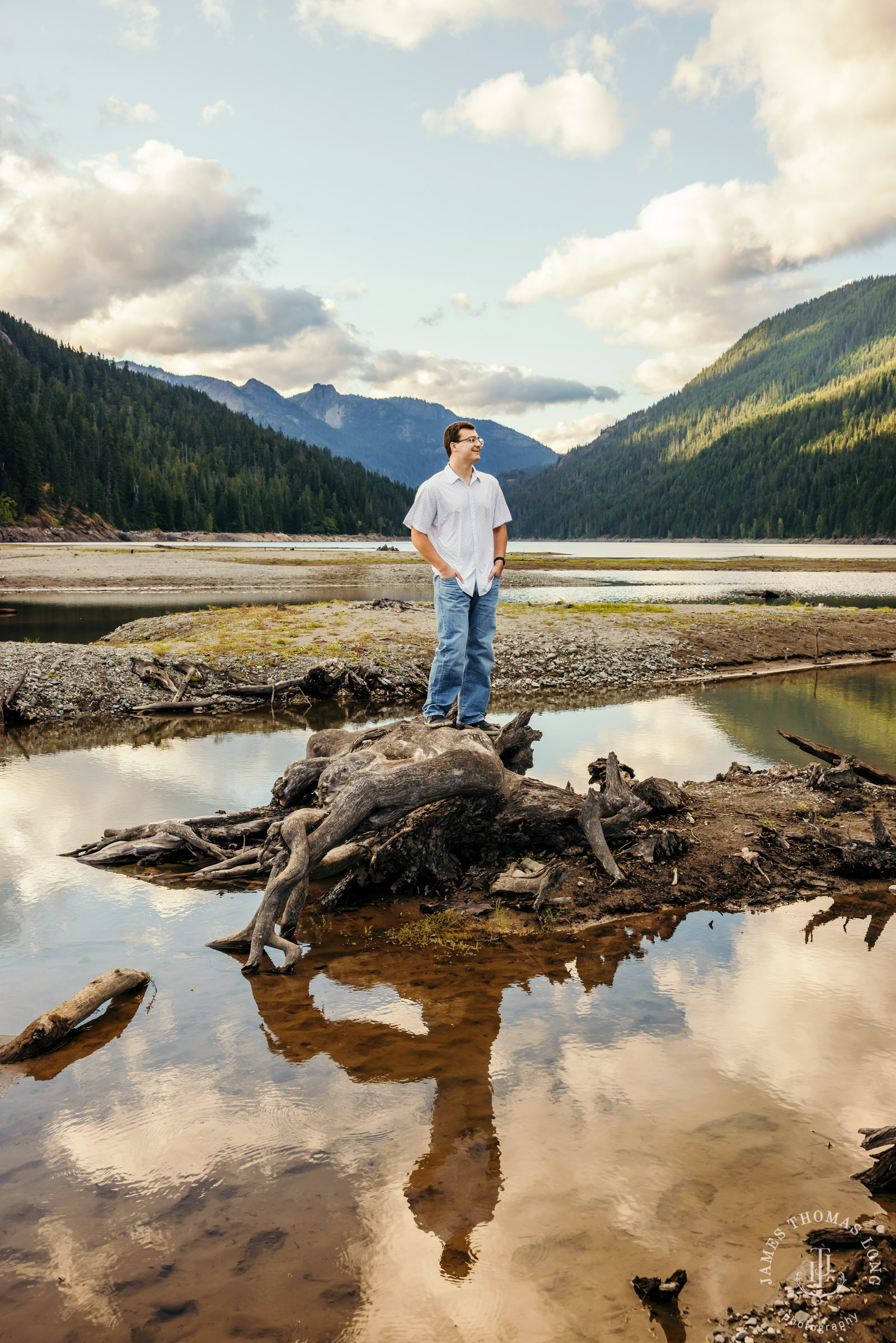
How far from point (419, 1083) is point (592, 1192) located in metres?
1.49

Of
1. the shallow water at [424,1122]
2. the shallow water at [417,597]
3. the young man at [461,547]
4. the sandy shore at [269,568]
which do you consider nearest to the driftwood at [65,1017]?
the shallow water at [424,1122]

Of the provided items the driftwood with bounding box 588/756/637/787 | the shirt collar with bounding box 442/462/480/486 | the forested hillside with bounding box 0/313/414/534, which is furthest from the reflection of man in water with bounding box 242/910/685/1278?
the forested hillside with bounding box 0/313/414/534

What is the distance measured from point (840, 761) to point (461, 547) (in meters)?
8.62

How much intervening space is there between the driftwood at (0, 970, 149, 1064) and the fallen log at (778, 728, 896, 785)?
Result: 11.3m

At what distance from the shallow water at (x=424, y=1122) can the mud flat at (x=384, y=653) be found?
14747 mm

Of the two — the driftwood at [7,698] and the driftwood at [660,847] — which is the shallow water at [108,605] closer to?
the driftwood at [7,698]

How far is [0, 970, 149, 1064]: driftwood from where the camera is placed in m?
5.75

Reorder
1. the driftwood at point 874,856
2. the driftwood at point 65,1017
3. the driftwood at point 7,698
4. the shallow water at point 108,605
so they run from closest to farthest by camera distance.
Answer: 1. the driftwood at point 65,1017
2. the driftwood at point 874,856
3. the driftwood at point 7,698
4. the shallow water at point 108,605

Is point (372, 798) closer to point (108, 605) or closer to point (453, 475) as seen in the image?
point (453, 475)

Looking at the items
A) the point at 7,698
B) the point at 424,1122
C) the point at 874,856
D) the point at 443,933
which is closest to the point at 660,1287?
the point at 424,1122

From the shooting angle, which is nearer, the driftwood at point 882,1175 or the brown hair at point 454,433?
the driftwood at point 882,1175

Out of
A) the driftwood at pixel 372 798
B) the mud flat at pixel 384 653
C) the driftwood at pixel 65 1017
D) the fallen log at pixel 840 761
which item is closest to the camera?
the driftwood at pixel 65 1017

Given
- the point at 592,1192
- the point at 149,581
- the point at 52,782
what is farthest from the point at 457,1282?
the point at 149,581

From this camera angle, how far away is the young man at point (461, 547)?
8.38 metres
